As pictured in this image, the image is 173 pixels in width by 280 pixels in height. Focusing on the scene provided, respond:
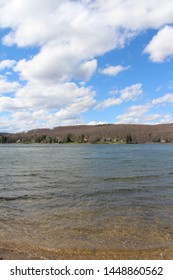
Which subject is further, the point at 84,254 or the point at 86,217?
the point at 86,217

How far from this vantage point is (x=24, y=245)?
10938 millimetres

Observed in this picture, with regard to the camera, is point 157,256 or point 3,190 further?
point 3,190

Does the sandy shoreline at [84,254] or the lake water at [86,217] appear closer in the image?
the sandy shoreline at [84,254]

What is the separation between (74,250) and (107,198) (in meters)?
9.36

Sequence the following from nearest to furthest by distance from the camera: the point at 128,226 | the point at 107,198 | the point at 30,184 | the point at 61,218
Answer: the point at 128,226 → the point at 61,218 → the point at 107,198 → the point at 30,184

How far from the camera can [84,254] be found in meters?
10.2

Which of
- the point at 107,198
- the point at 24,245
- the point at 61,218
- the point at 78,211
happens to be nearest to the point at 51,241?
the point at 24,245

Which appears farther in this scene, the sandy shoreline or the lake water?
the lake water

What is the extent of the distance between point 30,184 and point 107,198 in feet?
28.3

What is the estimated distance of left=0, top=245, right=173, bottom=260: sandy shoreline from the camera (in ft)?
32.3

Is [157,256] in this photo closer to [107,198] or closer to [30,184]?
[107,198]

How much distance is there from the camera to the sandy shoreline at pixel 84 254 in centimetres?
984
